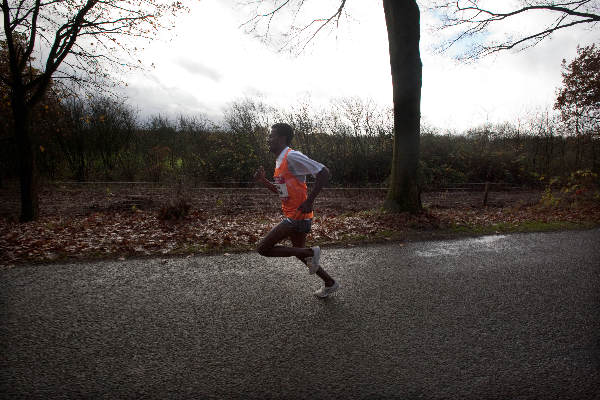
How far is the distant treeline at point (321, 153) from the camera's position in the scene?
20188mm

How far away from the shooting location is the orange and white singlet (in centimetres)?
385

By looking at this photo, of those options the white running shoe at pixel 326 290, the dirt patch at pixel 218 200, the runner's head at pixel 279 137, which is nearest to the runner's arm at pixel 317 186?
the runner's head at pixel 279 137

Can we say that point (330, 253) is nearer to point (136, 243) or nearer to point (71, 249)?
point (136, 243)

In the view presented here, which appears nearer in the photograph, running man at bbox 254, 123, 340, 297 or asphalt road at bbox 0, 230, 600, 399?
asphalt road at bbox 0, 230, 600, 399

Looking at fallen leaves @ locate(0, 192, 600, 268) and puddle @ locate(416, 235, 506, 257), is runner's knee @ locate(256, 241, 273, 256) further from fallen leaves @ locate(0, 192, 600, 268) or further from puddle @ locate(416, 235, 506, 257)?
puddle @ locate(416, 235, 506, 257)

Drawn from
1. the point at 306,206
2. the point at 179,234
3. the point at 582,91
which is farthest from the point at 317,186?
the point at 582,91

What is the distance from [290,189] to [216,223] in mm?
6664

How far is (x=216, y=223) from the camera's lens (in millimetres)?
10102

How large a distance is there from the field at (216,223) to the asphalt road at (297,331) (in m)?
1.13

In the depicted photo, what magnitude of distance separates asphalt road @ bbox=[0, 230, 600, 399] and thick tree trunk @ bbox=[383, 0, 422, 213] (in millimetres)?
4050

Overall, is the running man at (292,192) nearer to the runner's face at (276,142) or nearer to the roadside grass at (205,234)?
the runner's face at (276,142)

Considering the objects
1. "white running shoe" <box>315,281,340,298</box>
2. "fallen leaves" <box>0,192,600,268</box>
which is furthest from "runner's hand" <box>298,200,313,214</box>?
"fallen leaves" <box>0,192,600,268</box>

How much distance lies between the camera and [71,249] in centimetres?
643

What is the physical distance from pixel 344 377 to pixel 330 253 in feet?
12.3
